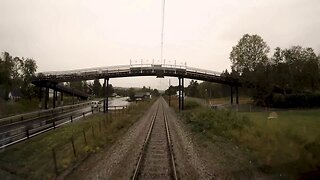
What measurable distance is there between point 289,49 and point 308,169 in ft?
188

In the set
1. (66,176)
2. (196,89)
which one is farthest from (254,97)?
(196,89)

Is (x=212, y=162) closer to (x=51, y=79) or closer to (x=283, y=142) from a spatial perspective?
(x=283, y=142)

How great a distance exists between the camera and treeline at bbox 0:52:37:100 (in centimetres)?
6456

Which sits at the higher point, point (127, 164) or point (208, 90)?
point (208, 90)

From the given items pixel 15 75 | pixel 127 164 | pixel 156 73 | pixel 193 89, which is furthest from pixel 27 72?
pixel 193 89

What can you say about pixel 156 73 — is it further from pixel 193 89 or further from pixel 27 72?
pixel 193 89

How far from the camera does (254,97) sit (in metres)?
58.9

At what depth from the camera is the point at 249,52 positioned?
69.9 meters

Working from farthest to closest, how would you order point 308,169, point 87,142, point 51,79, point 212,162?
point 51,79
point 87,142
point 212,162
point 308,169

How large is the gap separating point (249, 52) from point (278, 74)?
12878 millimetres

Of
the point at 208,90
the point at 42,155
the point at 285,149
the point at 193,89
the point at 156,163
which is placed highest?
the point at 193,89

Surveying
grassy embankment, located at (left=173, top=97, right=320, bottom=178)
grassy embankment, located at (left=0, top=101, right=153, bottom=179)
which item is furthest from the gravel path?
grassy embankment, located at (left=173, top=97, right=320, bottom=178)

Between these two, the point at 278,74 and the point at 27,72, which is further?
the point at 27,72

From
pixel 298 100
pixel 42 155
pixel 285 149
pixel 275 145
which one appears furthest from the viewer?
pixel 298 100
